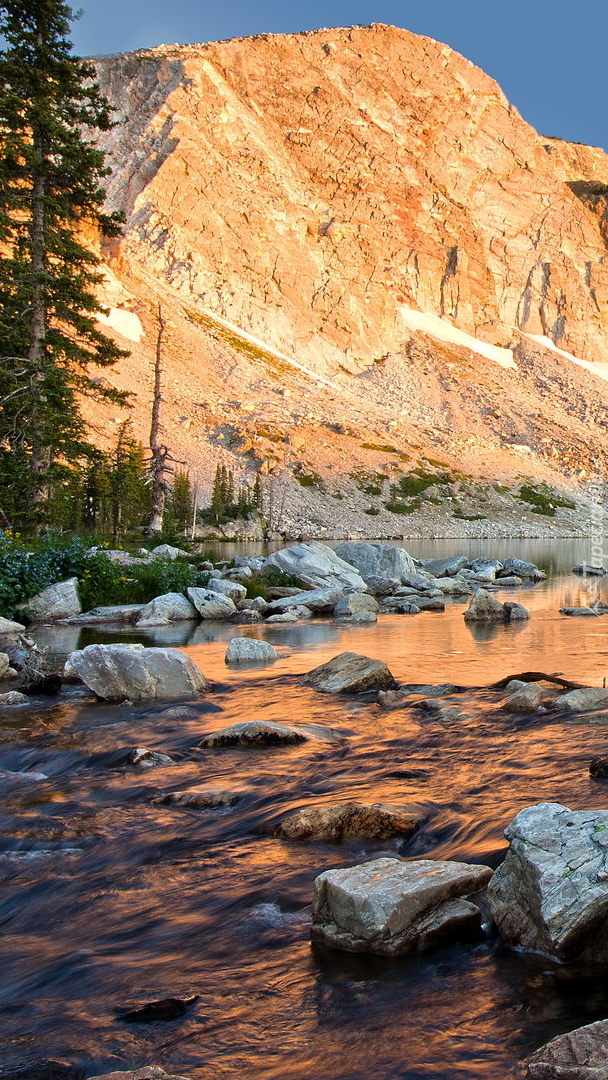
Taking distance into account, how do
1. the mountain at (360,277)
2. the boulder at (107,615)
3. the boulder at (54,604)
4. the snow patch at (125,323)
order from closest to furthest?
the boulder at (54,604)
the boulder at (107,615)
the mountain at (360,277)
the snow patch at (125,323)

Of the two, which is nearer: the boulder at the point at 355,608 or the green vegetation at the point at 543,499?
the boulder at the point at 355,608

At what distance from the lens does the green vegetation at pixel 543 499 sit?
306 feet

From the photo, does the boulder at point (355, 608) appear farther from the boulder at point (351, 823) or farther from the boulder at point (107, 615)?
the boulder at point (351, 823)

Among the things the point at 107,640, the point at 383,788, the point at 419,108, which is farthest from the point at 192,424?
the point at 419,108

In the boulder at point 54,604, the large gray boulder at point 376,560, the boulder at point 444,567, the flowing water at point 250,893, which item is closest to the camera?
the flowing water at point 250,893

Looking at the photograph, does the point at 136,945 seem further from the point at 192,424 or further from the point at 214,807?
the point at 192,424

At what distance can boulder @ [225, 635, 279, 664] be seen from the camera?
44.3 ft

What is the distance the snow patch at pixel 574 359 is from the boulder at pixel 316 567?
443 feet

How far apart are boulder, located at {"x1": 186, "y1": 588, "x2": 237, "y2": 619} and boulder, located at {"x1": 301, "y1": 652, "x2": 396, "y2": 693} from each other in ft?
30.3

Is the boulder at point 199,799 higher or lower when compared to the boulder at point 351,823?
lower

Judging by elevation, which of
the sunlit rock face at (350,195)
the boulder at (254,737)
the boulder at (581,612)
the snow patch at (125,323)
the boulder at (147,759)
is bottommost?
the boulder at (147,759)

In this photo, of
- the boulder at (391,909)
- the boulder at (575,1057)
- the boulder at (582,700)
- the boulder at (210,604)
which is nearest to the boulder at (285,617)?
the boulder at (210,604)

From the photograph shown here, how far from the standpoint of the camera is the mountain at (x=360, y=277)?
9562 cm

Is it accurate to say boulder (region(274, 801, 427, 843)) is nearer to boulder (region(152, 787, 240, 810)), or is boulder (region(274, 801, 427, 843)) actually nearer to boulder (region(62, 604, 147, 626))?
boulder (region(152, 787, 240, 810))
